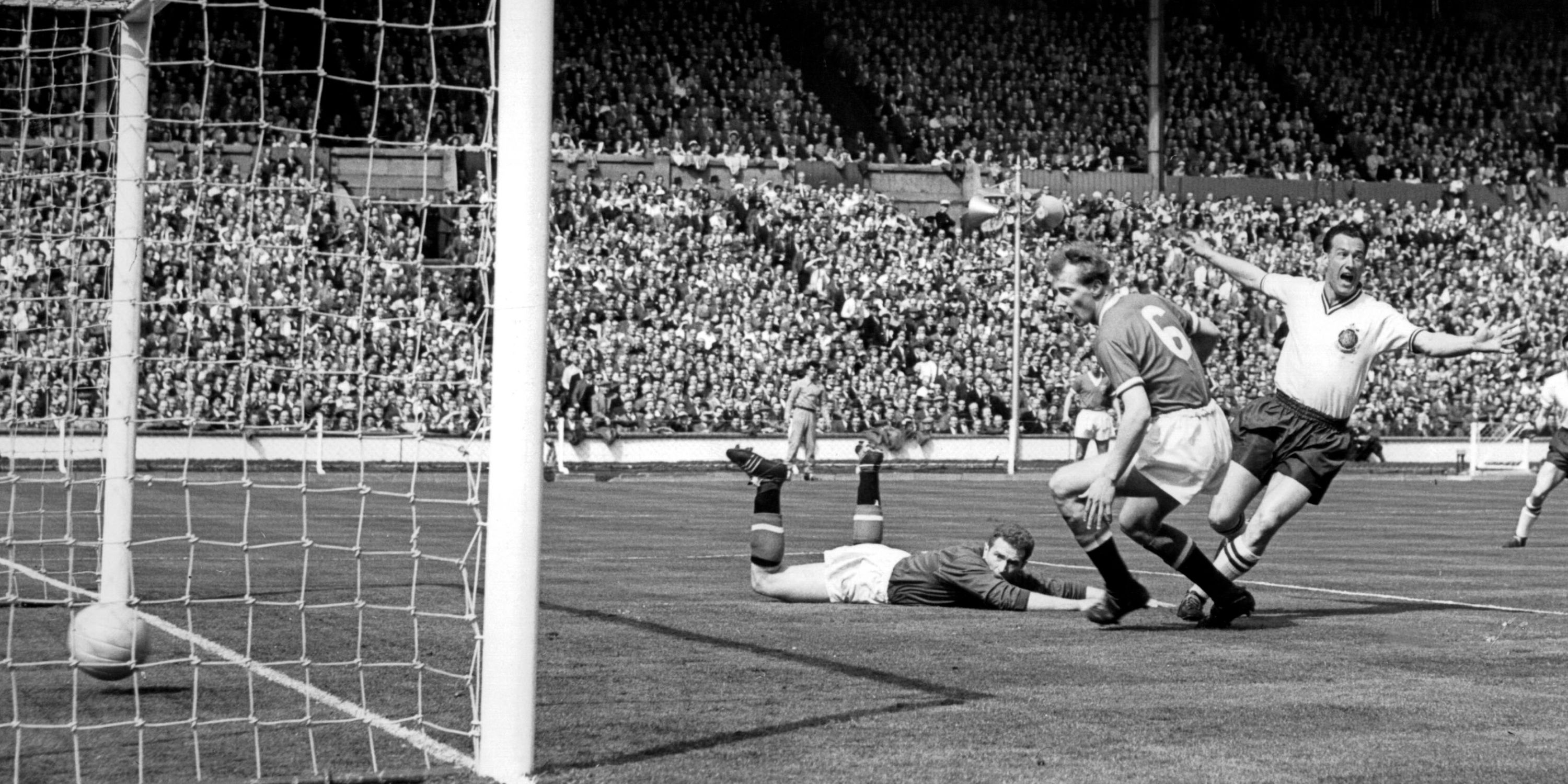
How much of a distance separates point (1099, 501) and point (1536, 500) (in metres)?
10.4

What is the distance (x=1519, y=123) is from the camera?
49594mm

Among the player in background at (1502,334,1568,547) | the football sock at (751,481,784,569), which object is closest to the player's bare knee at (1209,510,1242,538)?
the football sock at (751,481,784,569)

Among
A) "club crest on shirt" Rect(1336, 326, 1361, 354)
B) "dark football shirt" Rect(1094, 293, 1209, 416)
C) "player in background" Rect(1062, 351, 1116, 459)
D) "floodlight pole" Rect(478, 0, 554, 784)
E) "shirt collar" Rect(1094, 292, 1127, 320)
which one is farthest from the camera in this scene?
"player in background" Rect(1062, 351, 1116, 459)

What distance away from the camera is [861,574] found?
10766mm

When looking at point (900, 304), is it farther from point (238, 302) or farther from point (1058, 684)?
point (1058, 684)

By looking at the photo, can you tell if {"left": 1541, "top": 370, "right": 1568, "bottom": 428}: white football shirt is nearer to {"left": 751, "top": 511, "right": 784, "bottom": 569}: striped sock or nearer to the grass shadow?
{"left": 751, "top": 511, "right": 784, "bottom": 569}: striped sock

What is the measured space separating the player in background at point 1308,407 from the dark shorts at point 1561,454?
8.70 metres

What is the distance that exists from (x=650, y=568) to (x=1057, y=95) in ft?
116

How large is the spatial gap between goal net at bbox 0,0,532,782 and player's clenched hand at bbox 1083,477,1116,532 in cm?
301

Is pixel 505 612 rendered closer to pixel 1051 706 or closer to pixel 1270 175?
pixel 1051 706

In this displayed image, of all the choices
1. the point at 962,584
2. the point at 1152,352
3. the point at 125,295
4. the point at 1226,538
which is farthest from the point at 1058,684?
the point at 125,295

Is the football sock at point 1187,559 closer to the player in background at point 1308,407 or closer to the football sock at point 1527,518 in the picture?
the player in background at point 1308,407

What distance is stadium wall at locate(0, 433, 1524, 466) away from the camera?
29250mm

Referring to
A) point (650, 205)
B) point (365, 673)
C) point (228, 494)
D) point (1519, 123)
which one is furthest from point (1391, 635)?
point (1519, 123)
